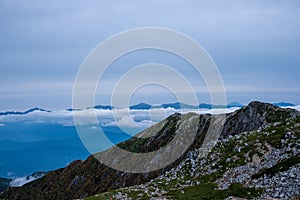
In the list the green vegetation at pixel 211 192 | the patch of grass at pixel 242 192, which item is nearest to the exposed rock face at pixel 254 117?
the green vegetation at pixel 211 192

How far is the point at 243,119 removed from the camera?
395ft

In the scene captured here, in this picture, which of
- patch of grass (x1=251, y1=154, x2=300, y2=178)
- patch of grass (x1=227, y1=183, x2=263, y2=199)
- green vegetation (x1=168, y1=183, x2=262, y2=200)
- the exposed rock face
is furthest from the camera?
the exposed rock face

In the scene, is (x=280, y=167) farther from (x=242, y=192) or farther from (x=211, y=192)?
(x=211, y=192)

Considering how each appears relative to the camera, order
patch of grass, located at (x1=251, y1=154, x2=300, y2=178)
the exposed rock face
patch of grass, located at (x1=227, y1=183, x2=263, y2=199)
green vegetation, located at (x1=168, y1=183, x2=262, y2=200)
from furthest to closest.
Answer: the exposed rock face < patch of grass, located at (x1=251, y1=154, x2=300, y2=178) < green vegetation, located at (x1=168, y1=183, x2=262, y2=200) < patch of grass, located at (x1=227, y1=183, x2=263, y2=199)

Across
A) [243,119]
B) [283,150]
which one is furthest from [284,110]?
[283,150]

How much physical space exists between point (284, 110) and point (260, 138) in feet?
158

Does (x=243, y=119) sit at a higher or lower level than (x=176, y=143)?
higher

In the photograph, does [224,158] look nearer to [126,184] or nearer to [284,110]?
[284,110]

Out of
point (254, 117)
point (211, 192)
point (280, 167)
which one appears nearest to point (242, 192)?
point (211, 192)

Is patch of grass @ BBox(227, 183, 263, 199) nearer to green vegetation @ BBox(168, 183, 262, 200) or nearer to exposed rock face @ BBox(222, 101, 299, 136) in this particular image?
green vegetation @ BBox(168, 183, 262, 200)

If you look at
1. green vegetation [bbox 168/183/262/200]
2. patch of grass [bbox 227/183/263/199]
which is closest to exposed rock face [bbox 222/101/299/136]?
green vegetation [bbox 168/183/262/200]

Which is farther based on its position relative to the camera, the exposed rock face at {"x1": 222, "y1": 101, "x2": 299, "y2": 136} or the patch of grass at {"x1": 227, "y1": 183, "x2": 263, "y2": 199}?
the exposed rock face at {"x1": 222, "y1": 101, "x2": 299, "y2": 136}

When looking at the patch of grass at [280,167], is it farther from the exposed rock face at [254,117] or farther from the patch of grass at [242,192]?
the exposed rock face at [254,117]

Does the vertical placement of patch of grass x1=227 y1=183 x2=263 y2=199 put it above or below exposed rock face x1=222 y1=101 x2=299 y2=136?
below
